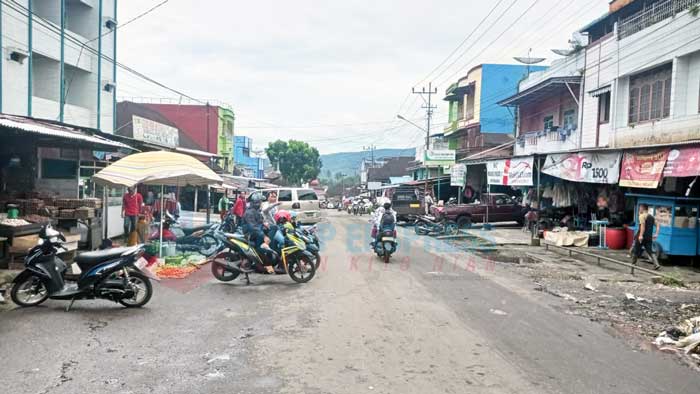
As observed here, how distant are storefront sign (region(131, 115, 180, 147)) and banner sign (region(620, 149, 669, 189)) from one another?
22.6m

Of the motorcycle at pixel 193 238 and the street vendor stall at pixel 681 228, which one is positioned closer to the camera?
the street vendor stall at pixel 681 228

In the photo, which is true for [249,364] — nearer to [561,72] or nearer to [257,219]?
[257,219]

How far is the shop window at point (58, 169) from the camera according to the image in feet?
45.9

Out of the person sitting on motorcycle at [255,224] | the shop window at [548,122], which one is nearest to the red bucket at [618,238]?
the shop window at [548,122]

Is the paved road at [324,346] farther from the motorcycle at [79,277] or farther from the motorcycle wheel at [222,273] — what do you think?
the motorcycle wheel at [222,273]

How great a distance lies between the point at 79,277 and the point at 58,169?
7.84 m

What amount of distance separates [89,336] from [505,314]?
5707mm

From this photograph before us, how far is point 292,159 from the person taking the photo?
7319 centimetres

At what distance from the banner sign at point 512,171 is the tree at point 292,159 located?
5083 cm

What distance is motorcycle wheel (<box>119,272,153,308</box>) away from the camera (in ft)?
26.2

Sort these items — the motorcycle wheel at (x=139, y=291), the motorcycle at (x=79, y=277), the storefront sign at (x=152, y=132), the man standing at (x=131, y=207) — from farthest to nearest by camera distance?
the storefront sign at (x=152, y=132) → the man standing at (x=131, y=207) → the motorcycle wheel at (x=139, y=291) → the motorcycle at (x=79, y=277)

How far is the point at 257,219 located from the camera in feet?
35.3

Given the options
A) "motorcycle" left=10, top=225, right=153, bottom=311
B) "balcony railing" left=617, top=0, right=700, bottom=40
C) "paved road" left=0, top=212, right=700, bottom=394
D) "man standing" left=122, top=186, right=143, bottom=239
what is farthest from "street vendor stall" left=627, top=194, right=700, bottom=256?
"man standing" left=122, top=186, right=143, bottom=239

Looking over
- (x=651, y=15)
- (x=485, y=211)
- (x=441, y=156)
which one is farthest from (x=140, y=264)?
(x=441, y=156)
